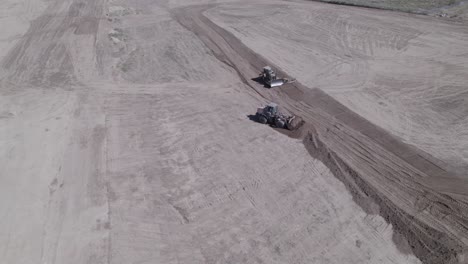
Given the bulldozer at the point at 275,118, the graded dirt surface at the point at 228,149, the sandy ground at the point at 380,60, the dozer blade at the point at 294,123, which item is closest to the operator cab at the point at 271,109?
the bulldozer at the point at 275,118

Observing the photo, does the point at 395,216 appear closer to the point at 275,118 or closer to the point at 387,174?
the point at 387,174

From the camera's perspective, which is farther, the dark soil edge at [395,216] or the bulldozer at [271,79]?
the bulldozer at [271,79]

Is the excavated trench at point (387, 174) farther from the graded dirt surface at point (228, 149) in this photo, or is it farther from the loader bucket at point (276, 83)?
the loader bucket at point (276, 83)

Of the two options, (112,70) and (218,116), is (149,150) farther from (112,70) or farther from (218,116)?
(112,70)

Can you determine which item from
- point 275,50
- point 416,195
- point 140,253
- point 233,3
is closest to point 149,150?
point 140,253

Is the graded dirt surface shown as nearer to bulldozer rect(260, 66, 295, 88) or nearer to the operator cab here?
bulldozer rect(260, 66, 295, 88)

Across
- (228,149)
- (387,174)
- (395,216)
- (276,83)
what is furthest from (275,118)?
(395,216)
